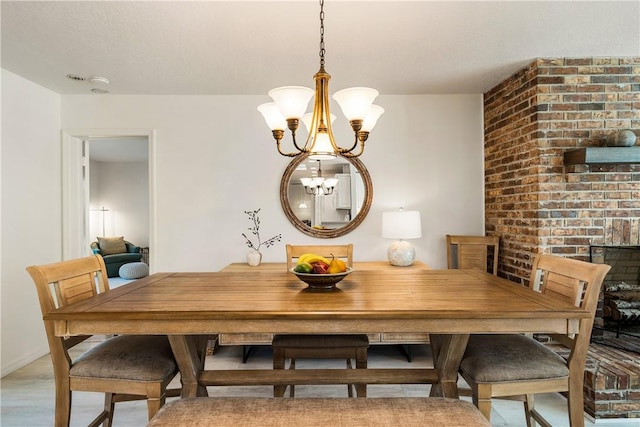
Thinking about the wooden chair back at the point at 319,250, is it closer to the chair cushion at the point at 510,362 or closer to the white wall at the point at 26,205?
the chair cushion at the point at 510,362

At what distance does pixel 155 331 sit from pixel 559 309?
1.43 m

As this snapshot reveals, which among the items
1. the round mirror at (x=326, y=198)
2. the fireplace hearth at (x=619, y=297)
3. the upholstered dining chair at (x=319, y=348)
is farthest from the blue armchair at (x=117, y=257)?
the fireplace hearth at (x=619, y=297)

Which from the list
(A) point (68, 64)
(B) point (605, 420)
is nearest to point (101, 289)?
(A) point (68, 64)

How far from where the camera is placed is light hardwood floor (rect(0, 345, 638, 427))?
2199 mm

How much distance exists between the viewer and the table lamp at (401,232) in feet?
10.6

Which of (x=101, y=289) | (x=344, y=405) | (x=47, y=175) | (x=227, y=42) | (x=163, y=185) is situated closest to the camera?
(x=344, y=405)

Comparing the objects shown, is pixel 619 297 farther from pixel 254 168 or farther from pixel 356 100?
pixel 254 168

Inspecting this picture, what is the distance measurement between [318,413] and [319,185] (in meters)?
2.57

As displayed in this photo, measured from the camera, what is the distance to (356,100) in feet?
5.66

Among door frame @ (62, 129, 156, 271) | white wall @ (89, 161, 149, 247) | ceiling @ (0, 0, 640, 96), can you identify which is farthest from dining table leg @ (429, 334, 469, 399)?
white wall @ (89, 161, 149, 247)

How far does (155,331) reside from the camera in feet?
4.31

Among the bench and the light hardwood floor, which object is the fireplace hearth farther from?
the bench

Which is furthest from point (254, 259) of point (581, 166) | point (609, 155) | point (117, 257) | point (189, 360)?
point (117, 257)

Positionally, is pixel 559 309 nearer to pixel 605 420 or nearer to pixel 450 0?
pixel 605 420
